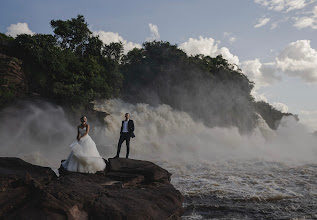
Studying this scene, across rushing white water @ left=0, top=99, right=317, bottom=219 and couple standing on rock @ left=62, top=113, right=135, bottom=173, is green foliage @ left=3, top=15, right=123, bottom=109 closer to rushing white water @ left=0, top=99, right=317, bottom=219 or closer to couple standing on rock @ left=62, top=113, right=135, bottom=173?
rushing white water @ left=0, top=99, right=317, bottom=219

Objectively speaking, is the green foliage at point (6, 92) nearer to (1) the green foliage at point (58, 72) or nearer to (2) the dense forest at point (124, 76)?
(2) the dense forest at point (124, 76)

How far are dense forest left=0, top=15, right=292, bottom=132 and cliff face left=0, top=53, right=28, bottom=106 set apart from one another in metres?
0.06

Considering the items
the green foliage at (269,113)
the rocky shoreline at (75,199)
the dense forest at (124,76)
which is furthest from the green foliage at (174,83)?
the rocky shoreline at (75,199)

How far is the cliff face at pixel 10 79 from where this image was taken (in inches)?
639

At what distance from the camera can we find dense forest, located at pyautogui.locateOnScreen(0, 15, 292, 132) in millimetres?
18469

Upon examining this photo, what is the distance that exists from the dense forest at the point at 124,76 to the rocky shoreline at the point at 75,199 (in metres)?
13.0

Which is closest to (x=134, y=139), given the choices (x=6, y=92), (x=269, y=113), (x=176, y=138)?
(x=176, y=138)

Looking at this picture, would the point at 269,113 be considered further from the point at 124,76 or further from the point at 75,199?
the point at 75,199

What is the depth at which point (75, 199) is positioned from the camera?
182 inches

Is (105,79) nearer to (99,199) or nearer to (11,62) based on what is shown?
(11,62)

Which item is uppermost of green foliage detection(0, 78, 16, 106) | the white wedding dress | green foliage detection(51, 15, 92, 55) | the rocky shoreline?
green foliage detection(51, 15, 92, 55)

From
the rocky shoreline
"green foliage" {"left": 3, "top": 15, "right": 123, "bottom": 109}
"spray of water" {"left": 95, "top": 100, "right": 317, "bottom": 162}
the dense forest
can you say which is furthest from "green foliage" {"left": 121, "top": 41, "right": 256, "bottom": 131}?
the rocky shoreline

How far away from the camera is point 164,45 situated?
30.2 metres

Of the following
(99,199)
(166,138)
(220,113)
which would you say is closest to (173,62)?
(220,113)
